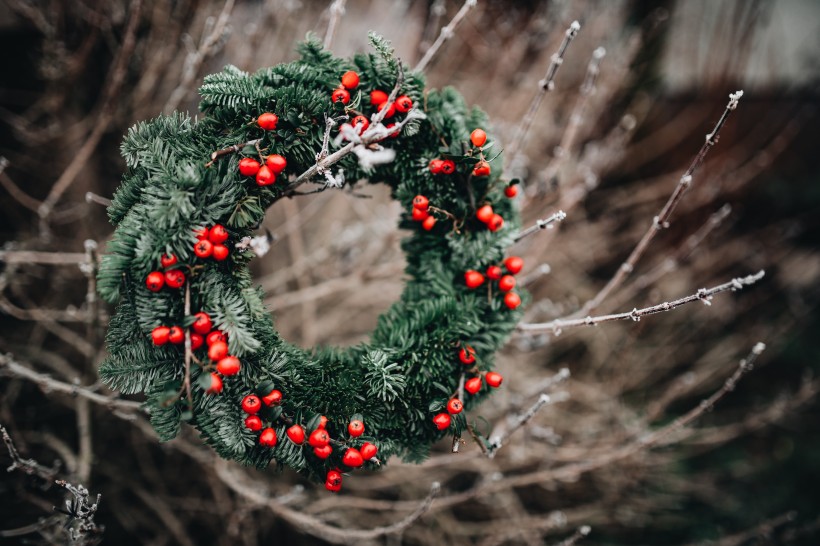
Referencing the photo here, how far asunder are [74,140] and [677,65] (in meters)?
3.24

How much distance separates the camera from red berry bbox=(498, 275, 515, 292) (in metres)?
1.21

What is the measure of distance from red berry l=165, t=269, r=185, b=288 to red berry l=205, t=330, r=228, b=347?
0.11 meters

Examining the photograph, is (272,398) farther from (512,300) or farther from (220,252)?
(512,300)

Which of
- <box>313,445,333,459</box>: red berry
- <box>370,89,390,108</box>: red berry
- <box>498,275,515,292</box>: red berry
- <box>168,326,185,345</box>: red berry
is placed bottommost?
<box>313,445,333,459</box>: red berry

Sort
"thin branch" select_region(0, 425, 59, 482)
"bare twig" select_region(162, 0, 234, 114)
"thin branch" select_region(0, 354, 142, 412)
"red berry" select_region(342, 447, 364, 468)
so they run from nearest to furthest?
"red berry" select_region(342, 447, 364, 468)
"thin branch" select_region(0, 425, 59, 482)
"thin branch" select_region(0, 354, 142, 412)
"bare twig" select_region(162, 0, 234, 114)

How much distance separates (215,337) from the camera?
0.96 meters

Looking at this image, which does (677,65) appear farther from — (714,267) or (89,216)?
(89,216)

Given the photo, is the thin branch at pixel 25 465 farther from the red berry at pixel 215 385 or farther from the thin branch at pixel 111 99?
the thin branch at pixel 111 99

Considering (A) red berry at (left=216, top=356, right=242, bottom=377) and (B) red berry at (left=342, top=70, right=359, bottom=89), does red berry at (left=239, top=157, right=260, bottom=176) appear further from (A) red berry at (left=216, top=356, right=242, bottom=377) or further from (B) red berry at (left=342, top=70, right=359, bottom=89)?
(A) red berry at (left=216, top=356, right=242, bottom=377)

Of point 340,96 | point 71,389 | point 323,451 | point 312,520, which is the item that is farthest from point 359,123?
point 312,520

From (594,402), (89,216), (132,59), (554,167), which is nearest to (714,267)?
(594,402)

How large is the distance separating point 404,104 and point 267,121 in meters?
0.29

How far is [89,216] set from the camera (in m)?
2.35

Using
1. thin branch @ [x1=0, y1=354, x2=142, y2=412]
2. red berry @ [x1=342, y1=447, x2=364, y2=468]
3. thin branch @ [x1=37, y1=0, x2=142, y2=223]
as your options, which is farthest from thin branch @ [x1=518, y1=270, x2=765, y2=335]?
thin branch @ [x1=37, y1=0, x2=142, y2=223]
